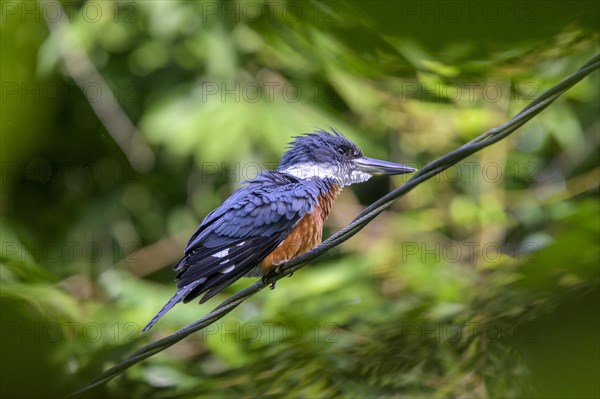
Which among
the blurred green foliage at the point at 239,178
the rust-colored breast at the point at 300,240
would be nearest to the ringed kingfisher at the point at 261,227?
the rust-colored breast at the point at 300,240

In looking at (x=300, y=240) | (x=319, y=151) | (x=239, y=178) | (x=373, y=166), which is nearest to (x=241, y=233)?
(x=300, y=240)

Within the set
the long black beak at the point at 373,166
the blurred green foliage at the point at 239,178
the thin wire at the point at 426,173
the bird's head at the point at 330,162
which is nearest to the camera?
the thin wire at the point at 426,173

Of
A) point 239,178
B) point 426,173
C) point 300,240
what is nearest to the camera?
point 426,173

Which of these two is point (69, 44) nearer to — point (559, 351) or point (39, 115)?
point (39, 115)

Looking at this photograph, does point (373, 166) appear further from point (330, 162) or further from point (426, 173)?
point (426, 173)

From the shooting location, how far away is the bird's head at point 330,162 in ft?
11.4

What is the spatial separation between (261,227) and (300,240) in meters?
0.20

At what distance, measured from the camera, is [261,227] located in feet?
9.52

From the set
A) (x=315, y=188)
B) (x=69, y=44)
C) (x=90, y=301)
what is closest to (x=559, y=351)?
(x=315, y=188)

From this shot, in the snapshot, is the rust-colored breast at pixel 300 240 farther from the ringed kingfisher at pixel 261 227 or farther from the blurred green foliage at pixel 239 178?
the blurred green foliage at pixel 239 178

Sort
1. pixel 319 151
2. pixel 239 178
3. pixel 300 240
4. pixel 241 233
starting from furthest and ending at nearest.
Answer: pixel 239 178, pixel 319 151, pixel 300 240, pixel 241 233

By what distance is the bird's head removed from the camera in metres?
3.48

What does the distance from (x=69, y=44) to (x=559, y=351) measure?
17.5 ft

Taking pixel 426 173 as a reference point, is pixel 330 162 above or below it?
above
